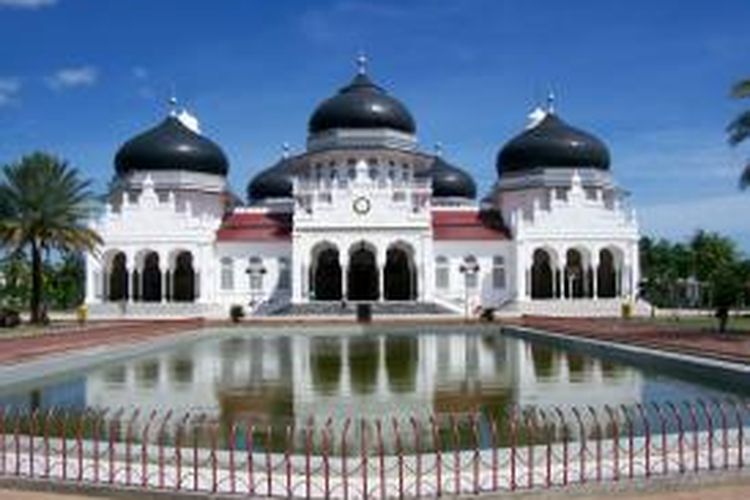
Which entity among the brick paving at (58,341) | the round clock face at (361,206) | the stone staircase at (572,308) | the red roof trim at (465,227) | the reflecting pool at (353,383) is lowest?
the reflecting pool at (353,383)

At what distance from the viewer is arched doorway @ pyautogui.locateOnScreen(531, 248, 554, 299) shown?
2559 inches

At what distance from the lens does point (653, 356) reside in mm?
24438

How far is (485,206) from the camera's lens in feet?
235

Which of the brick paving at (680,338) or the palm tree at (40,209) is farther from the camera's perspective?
the palm tree at (40,209)

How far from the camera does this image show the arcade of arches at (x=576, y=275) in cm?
6297

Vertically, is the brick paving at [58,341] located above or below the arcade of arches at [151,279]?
below

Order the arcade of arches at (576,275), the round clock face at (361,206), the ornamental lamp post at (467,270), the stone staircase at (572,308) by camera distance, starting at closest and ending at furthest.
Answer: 1. the stone staircase at (572,308)
2. the round clock face at (361,206)
3. the ornamental lamp post at (467,270)
4. the arcade of arches at (576,275)

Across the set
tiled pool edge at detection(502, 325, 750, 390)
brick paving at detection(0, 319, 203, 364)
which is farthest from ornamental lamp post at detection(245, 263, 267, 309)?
tiled pool edge at detection(502, 325, 750, 390)

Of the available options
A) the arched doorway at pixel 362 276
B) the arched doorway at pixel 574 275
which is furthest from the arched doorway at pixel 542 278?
the arched doorway at pixel 362 276

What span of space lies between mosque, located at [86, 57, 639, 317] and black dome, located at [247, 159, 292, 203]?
7.73m

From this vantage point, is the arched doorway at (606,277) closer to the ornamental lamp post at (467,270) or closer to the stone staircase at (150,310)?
the ornamental lamp post at (467,270)

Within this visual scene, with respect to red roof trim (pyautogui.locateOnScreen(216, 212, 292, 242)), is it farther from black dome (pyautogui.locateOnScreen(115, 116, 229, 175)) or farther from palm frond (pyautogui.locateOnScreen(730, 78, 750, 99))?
palm frond (pyautogui.locateOnScreen(730, 78, 750, 99))

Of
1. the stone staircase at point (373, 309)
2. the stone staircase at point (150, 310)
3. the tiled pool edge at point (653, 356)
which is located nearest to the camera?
the tiled pool edge at point (653, 356)

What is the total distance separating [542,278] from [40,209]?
3137cm
